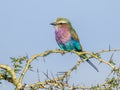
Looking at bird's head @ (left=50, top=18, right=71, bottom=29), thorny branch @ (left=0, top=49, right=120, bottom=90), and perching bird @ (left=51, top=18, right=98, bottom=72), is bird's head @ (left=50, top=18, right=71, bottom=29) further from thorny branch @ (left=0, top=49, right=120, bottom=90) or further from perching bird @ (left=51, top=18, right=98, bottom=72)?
thorny branch @ (left=0, top=49, right=120, bottom=90)

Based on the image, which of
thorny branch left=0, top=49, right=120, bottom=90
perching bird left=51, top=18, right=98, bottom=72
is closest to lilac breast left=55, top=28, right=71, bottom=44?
perching bird left=51, top=18, right=98, bottom=72

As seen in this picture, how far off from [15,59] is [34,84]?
89 cm

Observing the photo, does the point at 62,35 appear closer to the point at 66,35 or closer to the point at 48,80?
the point at 66,35

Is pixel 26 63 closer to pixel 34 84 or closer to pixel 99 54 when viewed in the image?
pixel 34 84

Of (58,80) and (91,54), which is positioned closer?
(58,80)

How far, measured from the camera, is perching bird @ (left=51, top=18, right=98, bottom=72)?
30.7 ft

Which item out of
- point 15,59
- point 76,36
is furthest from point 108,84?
point 76,36

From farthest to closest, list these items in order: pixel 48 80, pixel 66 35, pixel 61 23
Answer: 1. pixel 66 35
2. pixel 61 23
3. pixel 48 80

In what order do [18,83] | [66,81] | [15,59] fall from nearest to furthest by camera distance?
1. [66,81]
2. [18,83]
3. [15,59]

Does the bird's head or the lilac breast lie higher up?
the bird's head

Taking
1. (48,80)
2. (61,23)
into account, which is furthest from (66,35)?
(48,80)

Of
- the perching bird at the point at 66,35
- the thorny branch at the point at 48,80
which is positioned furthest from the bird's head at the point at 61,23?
the thorny branch at the point at 48,80

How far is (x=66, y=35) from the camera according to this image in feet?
31.6

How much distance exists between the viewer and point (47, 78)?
4730mm
